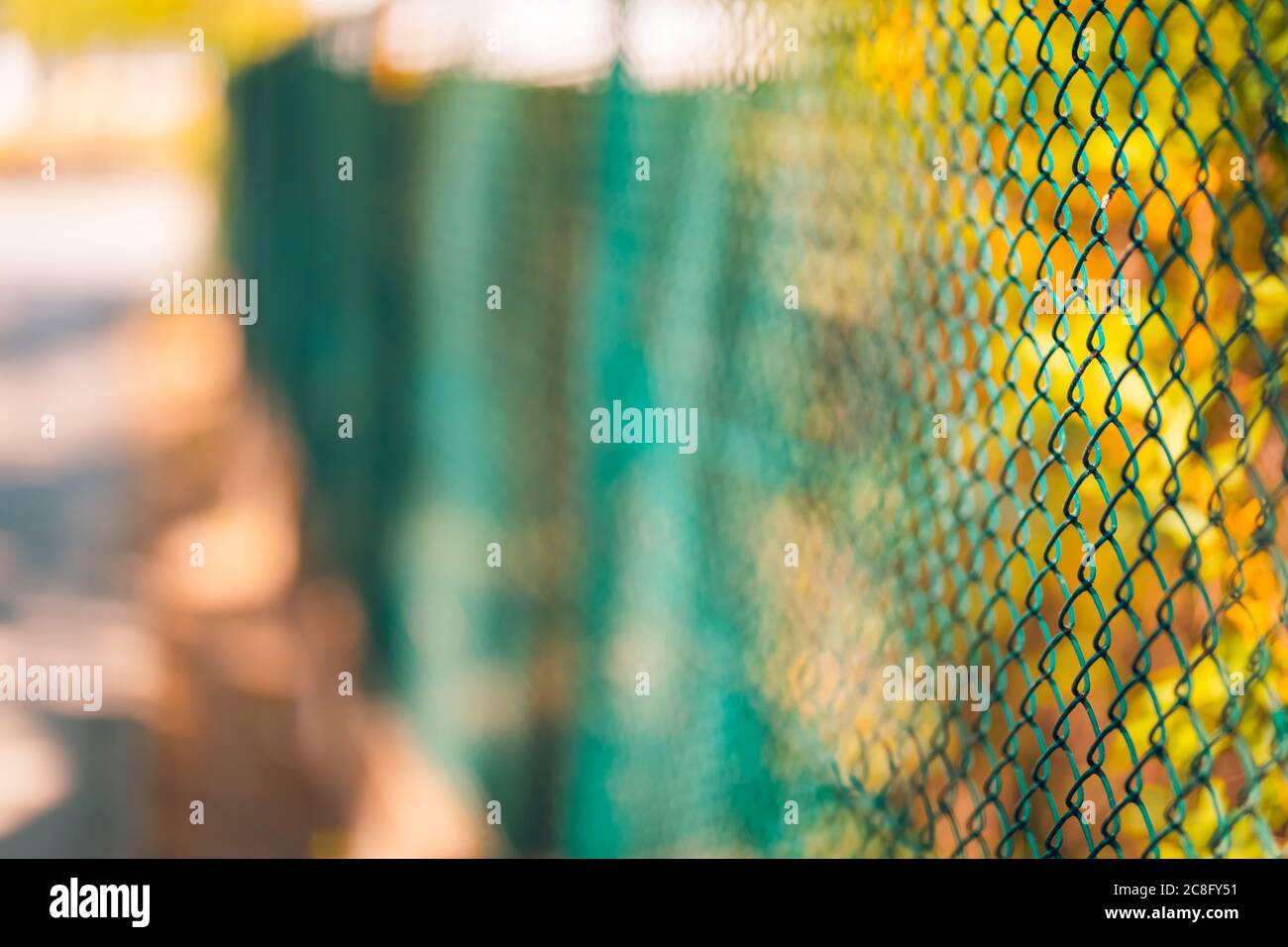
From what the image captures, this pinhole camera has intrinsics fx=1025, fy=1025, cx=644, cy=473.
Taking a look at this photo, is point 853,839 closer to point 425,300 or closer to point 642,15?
point 642,15

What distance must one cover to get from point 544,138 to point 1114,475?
5.15 feet

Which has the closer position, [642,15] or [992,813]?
[992,813]

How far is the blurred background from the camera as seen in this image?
1.11m

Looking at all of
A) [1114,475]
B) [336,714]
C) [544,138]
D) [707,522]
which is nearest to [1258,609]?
[1114,475]

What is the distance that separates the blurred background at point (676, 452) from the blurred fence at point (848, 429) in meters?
0.01

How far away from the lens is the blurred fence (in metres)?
1.03

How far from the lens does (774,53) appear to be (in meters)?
1.69

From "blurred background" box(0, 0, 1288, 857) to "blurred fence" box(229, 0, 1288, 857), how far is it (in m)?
0.01

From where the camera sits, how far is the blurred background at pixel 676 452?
3.65 feet

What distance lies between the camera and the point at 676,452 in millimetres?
2014

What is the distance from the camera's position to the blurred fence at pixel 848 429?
3.37ft

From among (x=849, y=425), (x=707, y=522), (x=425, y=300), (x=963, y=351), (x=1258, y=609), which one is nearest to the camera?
(x=1258, y=609)

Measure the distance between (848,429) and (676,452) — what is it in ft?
1.65

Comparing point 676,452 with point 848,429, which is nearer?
point 848,429
